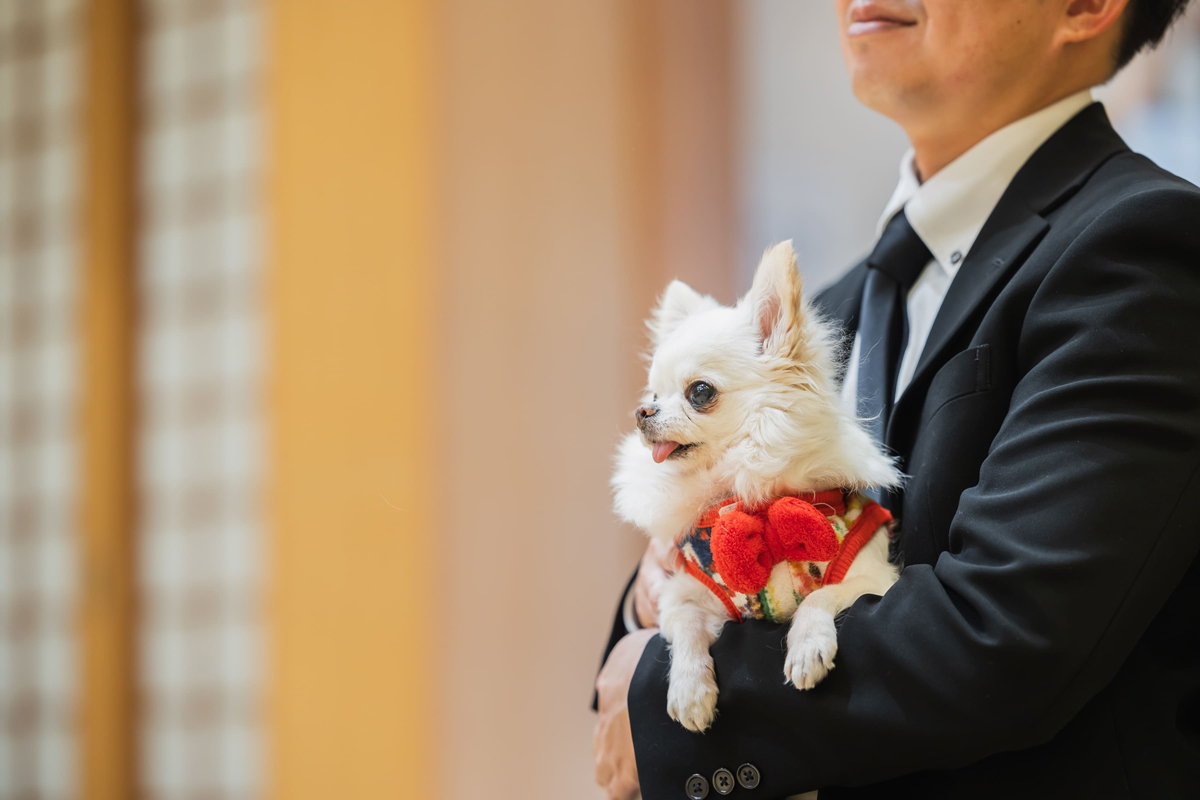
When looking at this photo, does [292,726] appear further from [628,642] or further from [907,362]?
[907,362]

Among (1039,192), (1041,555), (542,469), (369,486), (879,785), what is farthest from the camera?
(542,469)

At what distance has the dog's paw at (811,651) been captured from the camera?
0.92 metres

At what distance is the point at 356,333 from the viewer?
8.48ft

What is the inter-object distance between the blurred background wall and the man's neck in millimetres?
1455

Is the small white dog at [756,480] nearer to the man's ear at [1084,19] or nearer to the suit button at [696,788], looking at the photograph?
the suit button at [696,788]

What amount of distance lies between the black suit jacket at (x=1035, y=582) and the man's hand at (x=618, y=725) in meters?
0.08

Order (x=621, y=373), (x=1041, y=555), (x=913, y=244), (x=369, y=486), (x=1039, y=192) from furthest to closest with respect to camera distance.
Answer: (x=621, y=373), (x=369, y=486), (x=913, y=244), (x=1039, y=192), (x=1041, y=555)

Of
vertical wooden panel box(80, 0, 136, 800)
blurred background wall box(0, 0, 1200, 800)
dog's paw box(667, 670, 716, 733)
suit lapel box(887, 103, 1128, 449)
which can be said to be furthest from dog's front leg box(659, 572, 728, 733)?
vertical wooden panel box(80, 0, 136, 800)

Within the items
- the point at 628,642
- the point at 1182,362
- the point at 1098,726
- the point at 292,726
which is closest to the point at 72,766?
the point at 292,726

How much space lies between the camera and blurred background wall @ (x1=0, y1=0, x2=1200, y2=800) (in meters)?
2.52

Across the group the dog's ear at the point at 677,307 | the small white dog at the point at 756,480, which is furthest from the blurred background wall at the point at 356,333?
the small white dog at the point at 756,480

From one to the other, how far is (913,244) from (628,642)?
684mm

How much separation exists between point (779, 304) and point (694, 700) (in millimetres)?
457

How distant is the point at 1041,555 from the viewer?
829mm
